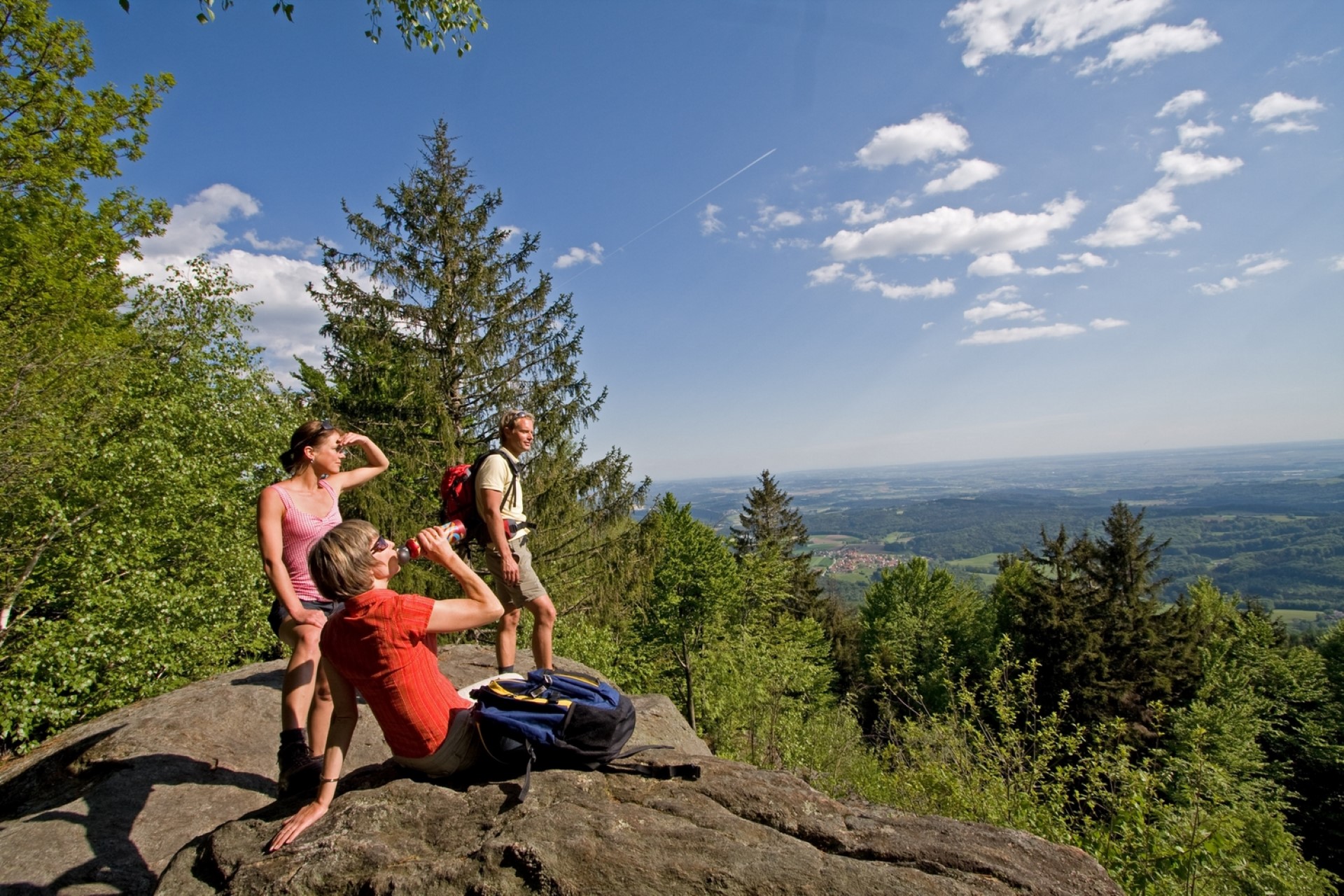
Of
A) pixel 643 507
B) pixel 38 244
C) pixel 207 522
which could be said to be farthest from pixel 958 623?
pixel 38 244

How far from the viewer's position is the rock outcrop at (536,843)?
2232 millimetres

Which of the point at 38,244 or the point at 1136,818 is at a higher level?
the point at 38,244

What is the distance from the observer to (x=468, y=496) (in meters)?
4.39

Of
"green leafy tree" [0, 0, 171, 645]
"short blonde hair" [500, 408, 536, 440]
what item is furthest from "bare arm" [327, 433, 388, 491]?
"green leafy tree" [0, 0, 171, 645]

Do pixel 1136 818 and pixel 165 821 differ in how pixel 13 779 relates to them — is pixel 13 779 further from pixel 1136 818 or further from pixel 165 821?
pixel 1136 818

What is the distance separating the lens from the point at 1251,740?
19203 mm

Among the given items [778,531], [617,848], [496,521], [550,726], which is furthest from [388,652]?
[778,531]

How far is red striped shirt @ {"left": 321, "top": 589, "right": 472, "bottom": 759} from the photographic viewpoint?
2.63 metres

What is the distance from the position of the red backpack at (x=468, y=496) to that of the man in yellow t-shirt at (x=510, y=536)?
0.8 inches

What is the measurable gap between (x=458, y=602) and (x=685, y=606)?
62.5 feet

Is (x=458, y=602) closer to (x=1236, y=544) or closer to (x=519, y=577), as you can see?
(x=519, y=577)

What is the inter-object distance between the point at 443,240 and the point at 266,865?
42.4 ft

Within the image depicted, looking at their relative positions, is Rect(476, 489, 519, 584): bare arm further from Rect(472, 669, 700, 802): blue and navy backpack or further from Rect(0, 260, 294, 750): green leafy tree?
Rect(0, 260, 294, 750): green leafy tree

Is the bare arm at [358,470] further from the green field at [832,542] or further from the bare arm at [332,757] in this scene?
the green field at [832,542]
